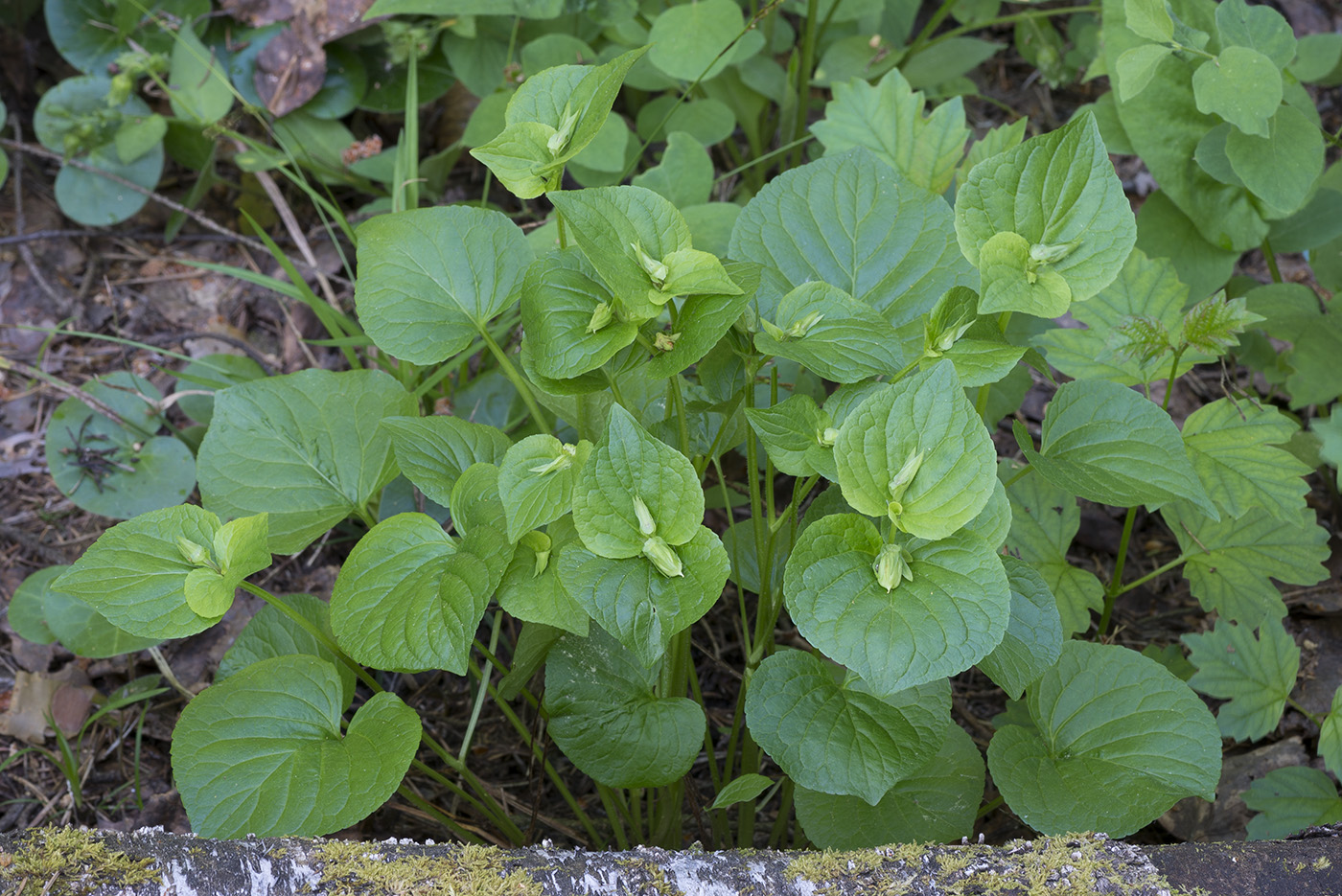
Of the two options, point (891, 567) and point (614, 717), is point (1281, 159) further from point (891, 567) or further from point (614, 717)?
point (614, 717)

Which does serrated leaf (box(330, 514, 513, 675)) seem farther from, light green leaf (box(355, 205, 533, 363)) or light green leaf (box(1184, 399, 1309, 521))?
light green leaf (box(1184, 399, 1309, 521))

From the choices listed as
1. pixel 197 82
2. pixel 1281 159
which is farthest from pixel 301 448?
pixel 1281 159

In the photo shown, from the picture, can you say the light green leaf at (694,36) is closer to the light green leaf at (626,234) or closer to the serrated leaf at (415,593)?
the light green leaf at (626,234)

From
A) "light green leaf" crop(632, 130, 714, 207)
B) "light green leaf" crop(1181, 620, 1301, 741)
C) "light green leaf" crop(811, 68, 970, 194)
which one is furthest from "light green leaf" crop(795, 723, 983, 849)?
"light green leaf" crop(632, 130, 714, 207)

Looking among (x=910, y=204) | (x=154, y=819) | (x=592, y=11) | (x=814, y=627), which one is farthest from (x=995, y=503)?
(x=592, y=11)

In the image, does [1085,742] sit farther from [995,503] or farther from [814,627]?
[814,627]
